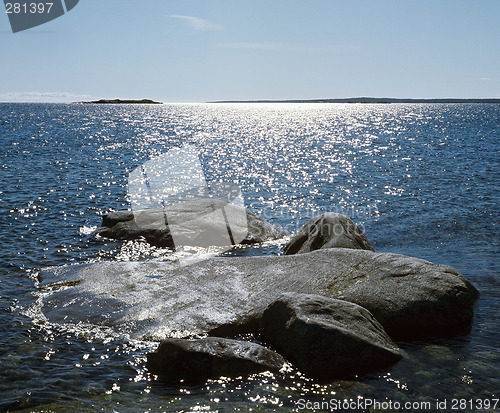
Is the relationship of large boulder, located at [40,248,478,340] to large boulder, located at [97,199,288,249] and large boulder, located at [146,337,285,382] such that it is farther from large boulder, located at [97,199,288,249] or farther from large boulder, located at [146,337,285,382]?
large boulder, located at [97,199,288,249]

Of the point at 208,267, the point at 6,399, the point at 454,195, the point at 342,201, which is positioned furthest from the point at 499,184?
the point at 6,399

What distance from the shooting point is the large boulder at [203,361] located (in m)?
8.80

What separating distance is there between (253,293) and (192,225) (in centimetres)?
875

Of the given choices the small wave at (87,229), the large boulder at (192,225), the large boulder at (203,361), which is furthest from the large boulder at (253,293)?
the small wave at (87,229)

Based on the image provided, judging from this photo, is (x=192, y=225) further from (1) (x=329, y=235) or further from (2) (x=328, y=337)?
(2) (x=328, y=337)

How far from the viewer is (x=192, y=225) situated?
65.8ft

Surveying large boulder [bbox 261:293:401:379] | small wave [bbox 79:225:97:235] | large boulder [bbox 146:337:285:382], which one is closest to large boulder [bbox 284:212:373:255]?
large boulder [bbox 261:293:401:379]

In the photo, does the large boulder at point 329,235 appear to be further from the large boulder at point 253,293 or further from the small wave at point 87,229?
the small wave at point 87,229

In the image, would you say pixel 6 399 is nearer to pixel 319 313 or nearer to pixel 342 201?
pixel 319 313

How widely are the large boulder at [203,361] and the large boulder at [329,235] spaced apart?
699 cm

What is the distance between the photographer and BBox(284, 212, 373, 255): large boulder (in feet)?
50.6

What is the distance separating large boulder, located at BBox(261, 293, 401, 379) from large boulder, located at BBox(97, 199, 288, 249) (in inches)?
387

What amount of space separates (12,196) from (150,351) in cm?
2376

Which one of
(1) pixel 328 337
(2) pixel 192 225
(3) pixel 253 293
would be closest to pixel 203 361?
(1) pixel 328 337
